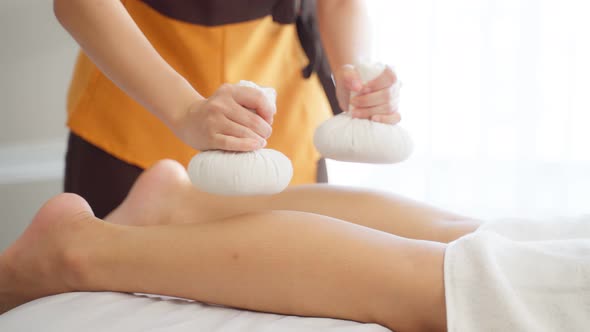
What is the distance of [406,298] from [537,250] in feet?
0.55

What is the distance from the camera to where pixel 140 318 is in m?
0.70

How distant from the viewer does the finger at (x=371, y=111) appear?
982 millimetres

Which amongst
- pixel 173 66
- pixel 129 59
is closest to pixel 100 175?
pixel 173 66

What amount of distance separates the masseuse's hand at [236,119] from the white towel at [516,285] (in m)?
0.31

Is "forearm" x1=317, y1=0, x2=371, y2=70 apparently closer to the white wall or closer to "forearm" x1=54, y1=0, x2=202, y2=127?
"forearm" x1=54, y1=0, x2=202, y2=127

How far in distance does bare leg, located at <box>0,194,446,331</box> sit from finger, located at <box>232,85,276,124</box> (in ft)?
Answer: 0.49

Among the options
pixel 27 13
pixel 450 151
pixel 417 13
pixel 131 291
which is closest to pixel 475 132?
pixel 450 151

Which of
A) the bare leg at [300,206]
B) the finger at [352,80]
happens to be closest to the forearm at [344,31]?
the finger at [352,80]

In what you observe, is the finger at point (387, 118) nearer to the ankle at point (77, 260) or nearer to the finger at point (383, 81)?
the finger at point (383, 81)

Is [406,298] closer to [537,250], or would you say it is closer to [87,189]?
[537,250]

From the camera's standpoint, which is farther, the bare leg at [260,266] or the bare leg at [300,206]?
the bare leg at [300,206]

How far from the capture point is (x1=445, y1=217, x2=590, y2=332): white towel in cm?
64

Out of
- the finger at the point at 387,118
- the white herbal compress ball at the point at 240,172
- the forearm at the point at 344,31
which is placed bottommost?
the white herbal compress ball at the point at 240,172

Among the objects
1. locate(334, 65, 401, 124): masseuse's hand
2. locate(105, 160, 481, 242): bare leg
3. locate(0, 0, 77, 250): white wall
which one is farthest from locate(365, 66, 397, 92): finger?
locate(0, 0, 77, 250): white wall
